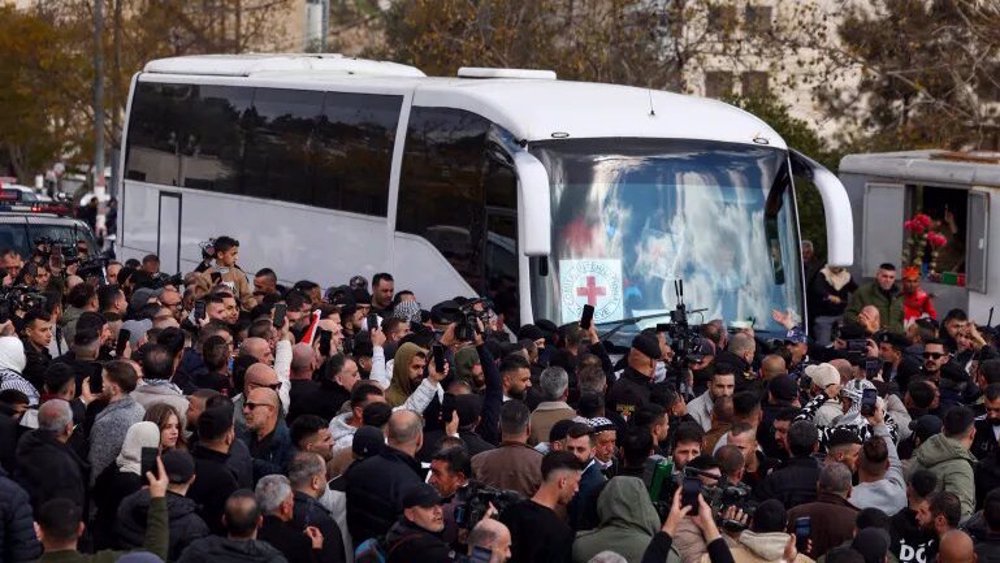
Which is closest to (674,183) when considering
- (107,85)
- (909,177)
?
(909,177)

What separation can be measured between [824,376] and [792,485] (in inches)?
90.4

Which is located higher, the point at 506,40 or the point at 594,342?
the point at 506,40

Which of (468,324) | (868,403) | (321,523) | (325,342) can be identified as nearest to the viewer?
(321,523)

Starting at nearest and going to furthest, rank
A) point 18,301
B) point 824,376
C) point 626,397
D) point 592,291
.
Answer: point 626,397
point 824,376
point 18,301
point 592,291

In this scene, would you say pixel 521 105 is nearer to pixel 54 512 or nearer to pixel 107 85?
pixel 54 512

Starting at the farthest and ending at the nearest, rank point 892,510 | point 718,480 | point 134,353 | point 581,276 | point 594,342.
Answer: point 581,276, point 594,342, point 134,353, point 892,510, point 718,480

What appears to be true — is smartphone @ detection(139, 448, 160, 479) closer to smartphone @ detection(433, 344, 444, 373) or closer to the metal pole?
smartphone @ detection(433, 344, 444, 373)

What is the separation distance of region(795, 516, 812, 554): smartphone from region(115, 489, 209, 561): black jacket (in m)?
2.58

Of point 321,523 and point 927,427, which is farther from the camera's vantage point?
point 927,427

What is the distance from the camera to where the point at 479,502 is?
8.94 metres

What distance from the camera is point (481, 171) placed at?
19.3 m

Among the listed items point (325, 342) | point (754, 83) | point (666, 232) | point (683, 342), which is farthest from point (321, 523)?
point (754, 83)

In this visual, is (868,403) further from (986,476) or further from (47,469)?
(47,469)

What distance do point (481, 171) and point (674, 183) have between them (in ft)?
6.11
